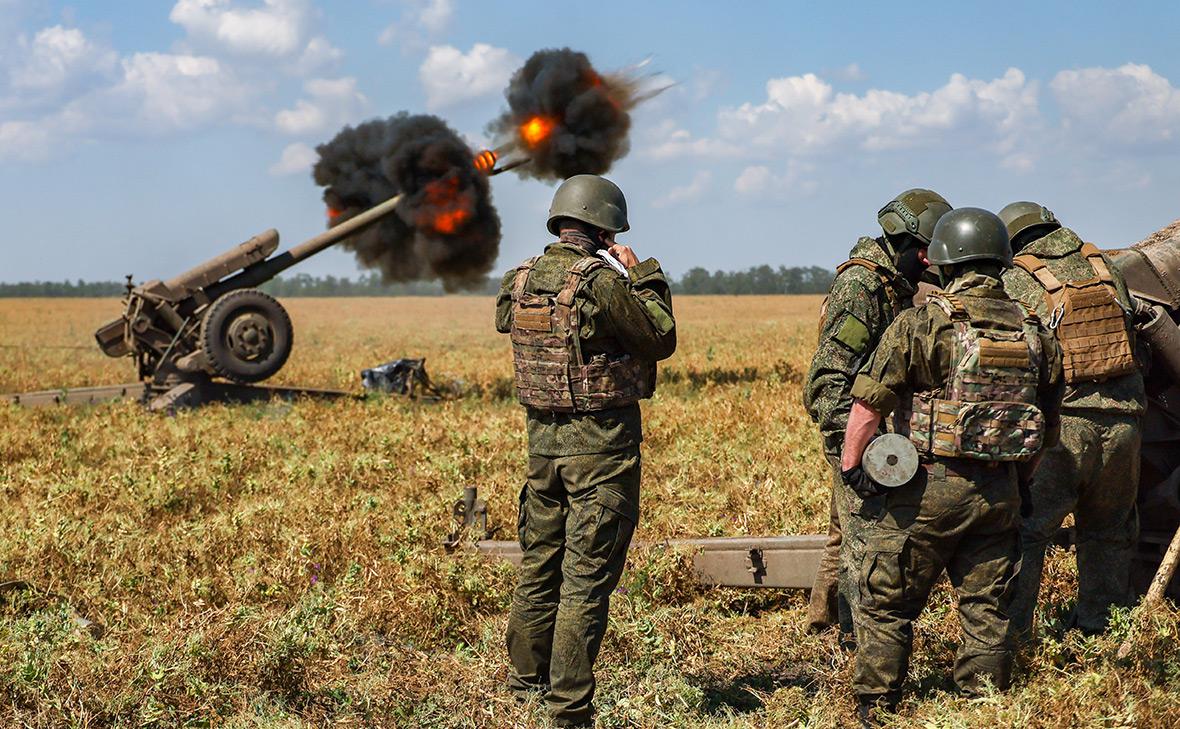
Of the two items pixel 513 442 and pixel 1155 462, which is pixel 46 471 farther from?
pixel 1155 462

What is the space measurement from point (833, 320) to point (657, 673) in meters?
1.73

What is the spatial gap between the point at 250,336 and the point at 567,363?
10408 millimetres

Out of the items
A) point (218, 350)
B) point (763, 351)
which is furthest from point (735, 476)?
point (763, 351)

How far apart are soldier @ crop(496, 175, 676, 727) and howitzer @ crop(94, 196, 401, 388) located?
382 inches

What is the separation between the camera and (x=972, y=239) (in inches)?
165

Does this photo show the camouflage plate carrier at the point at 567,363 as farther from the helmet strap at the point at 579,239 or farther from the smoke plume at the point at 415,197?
the smoke plume at the point at 415,197

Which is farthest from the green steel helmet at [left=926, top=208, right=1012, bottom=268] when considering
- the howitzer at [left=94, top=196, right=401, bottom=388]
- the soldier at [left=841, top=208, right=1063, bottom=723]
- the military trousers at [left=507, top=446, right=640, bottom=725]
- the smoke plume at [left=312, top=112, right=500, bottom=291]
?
the smoke plume at [left=312, top=112, right=500, bottom=291]

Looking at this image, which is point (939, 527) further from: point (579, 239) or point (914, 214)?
point (579, 239)

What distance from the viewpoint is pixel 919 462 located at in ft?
13.5

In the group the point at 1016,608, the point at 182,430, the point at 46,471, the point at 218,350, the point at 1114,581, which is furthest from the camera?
the point at 218,350

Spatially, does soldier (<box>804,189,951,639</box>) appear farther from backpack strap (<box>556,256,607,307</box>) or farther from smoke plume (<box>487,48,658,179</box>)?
smoke plume (<box>487,48,658,179</box>)

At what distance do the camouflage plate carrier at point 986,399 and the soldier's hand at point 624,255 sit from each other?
49.6 inches

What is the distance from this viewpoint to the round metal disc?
4.07 meters

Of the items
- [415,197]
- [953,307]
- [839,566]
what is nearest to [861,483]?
[953,307]
